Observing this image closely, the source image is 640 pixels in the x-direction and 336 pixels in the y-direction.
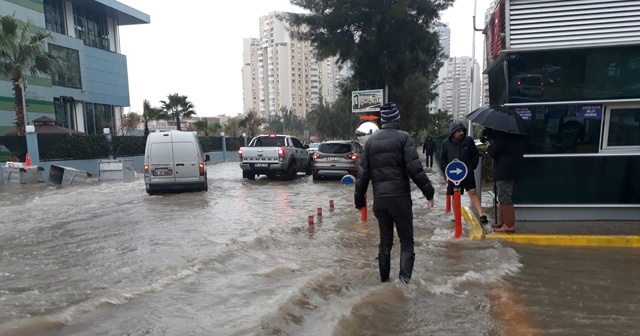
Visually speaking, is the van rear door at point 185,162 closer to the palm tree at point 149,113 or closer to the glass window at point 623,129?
the glass window at point 623,129

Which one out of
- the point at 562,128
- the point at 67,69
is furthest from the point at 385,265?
the point at 67,69

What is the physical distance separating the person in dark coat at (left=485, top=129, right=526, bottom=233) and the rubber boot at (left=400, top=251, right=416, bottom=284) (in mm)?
2708

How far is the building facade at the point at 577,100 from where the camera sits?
7.07 m

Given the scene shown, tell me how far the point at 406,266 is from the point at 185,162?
10.1 m

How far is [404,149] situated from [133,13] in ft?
131

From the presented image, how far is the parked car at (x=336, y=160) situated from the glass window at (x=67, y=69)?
22337 millimetres

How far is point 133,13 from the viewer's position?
125 ft

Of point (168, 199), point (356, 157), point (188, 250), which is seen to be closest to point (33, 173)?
point (168, 199)

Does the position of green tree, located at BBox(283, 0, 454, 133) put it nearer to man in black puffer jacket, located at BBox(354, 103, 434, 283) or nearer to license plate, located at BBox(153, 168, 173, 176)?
license plate, located at BBox(153, 168, 173, 176)

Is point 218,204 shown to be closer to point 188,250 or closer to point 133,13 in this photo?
point 188,250

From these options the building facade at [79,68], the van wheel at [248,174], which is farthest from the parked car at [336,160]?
the building facade at [79,68]

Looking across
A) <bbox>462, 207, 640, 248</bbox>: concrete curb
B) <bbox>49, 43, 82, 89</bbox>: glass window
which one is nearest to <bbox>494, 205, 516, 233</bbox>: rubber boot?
<bbox>462, 207, 640, 248</bbox>: concrete curb

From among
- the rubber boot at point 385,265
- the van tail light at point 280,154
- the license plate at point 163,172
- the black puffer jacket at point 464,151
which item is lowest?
the rubber boot at point 385,265

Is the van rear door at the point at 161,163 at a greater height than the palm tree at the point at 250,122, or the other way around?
the palm tree at the point at 250,122
